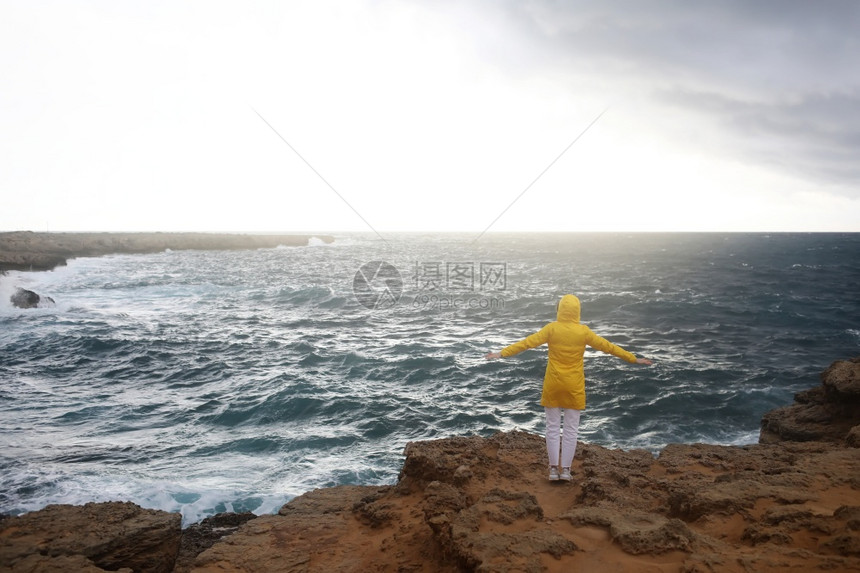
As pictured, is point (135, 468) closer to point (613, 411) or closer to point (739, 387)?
point (613, 411)

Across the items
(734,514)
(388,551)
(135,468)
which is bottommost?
(135,468)

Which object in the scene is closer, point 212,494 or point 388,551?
point 388,551

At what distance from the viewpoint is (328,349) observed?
16516 millimetres

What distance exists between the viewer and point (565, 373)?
530cm

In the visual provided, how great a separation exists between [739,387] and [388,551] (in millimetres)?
12252

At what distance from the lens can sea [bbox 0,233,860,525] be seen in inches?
328

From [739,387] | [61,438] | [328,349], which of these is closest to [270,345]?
[328,349]

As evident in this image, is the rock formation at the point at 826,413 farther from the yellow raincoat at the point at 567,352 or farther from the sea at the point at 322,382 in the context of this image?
the yellow raincoat at the point at 567,352

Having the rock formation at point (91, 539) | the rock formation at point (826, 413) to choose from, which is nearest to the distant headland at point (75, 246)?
the rock formation at point (91, 539)

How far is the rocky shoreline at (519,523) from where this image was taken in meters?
3.51

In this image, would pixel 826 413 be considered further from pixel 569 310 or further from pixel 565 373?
pixel 569 310

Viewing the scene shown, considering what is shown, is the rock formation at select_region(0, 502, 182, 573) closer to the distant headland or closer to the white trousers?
the white trousers

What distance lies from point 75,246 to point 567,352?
79.1 m

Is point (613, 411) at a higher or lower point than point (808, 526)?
lower
